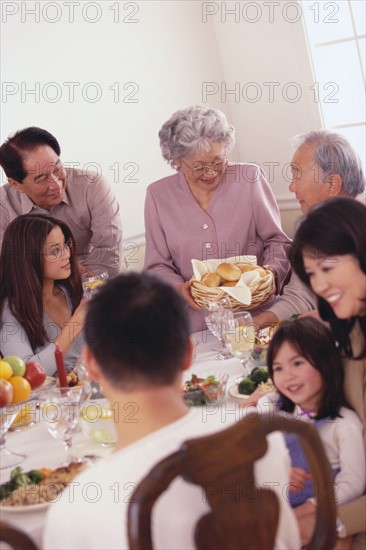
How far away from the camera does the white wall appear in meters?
3.98

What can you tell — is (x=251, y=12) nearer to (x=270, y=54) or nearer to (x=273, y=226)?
(x=270, y=54)

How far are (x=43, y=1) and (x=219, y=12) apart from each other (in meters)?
1.20

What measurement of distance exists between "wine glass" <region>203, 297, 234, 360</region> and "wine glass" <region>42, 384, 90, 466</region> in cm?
55

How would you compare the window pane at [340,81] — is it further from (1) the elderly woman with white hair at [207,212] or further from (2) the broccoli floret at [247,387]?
(2) the broccoli floret at [247,387]

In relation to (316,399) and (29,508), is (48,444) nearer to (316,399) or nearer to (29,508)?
(29,508)

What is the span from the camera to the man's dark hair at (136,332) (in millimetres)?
1497

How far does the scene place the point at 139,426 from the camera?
149 centimetres

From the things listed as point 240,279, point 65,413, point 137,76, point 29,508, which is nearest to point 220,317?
point 240,279

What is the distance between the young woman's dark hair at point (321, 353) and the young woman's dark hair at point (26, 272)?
1.12 metres

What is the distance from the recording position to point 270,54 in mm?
4621

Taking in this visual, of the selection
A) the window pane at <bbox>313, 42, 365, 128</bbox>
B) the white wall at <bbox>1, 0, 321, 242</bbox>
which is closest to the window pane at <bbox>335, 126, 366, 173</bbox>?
the window pane at <bbox>313, 42, 365, 128</bbox>

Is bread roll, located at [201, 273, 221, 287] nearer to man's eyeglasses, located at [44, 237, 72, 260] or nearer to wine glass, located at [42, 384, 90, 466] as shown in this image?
man's eyeglasses, located at [44, 237, 72, 260]

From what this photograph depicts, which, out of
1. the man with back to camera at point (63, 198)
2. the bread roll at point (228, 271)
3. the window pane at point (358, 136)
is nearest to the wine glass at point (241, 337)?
the bread roll at point (228, 271)

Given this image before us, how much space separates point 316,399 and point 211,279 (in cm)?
93
